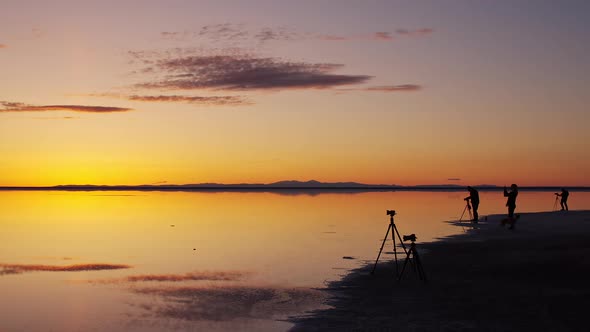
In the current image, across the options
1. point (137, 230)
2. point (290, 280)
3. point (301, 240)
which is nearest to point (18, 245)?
point (137, 230)

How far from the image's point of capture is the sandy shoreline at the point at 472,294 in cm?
1250

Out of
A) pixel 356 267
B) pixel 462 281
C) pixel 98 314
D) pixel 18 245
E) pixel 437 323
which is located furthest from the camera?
pixel 18 245

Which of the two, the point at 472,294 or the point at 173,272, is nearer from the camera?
the point at 472,294

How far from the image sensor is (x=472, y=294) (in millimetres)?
15281

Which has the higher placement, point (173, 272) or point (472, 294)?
point (472, 294)

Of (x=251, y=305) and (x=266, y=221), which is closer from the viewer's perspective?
(x=251, y=305)

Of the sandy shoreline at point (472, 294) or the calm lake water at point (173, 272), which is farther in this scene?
the calm lake water at point (173, 272)

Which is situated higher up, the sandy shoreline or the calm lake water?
the sandy shoreline

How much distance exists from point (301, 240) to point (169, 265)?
9862 mm

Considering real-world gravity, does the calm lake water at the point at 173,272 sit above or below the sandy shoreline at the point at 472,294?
below

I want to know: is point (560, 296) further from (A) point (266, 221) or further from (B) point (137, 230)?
(A) point (266, 221)

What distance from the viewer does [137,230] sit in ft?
122

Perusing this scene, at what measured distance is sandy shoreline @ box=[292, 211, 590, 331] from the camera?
1250cm

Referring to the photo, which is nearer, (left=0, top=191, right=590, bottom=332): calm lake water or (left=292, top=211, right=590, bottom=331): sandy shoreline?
(left=292, top=211, right=590, bottom=331): sandy shoreline
